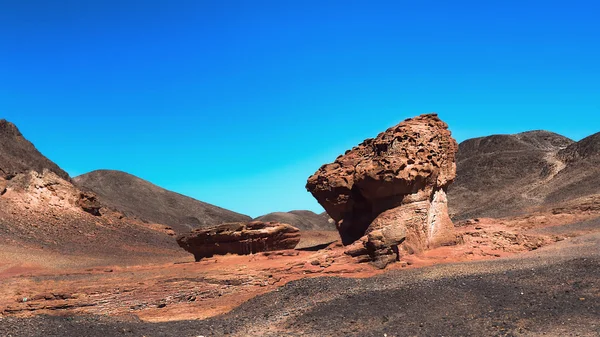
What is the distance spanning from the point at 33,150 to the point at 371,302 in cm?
4168

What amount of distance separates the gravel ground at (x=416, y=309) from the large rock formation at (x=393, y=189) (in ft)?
7.62

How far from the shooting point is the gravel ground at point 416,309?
8742 mm

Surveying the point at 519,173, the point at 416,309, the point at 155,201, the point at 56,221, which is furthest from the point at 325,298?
the point at 155,201

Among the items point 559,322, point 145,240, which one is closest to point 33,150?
point 145,240

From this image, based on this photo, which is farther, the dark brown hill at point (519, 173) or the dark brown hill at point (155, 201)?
the dark brown hill at point (155, 201)

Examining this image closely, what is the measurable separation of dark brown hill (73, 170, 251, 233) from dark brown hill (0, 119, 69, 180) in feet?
75.8

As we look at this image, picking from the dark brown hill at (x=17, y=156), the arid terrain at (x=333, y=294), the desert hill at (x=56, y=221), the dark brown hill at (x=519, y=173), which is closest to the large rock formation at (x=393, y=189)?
the arid terrain at (x=333, y=294)

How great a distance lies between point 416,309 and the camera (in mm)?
9867

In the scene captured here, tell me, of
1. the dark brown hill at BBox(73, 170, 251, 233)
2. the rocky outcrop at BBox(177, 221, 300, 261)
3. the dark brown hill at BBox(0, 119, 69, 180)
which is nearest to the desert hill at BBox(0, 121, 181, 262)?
the dark brown hill at BBox(0, 119, 69, 180)

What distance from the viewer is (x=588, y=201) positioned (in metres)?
28.1

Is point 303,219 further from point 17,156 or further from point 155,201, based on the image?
point 17,156

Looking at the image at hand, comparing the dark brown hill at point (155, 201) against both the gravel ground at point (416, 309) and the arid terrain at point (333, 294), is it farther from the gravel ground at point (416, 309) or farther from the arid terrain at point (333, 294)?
the gravel ground at point (416, 309)

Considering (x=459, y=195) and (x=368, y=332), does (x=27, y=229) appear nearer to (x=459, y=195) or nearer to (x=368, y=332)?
(x=368, y=332)

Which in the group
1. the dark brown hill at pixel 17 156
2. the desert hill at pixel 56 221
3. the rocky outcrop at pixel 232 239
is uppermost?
the dark brown hill at pixel 17 156
